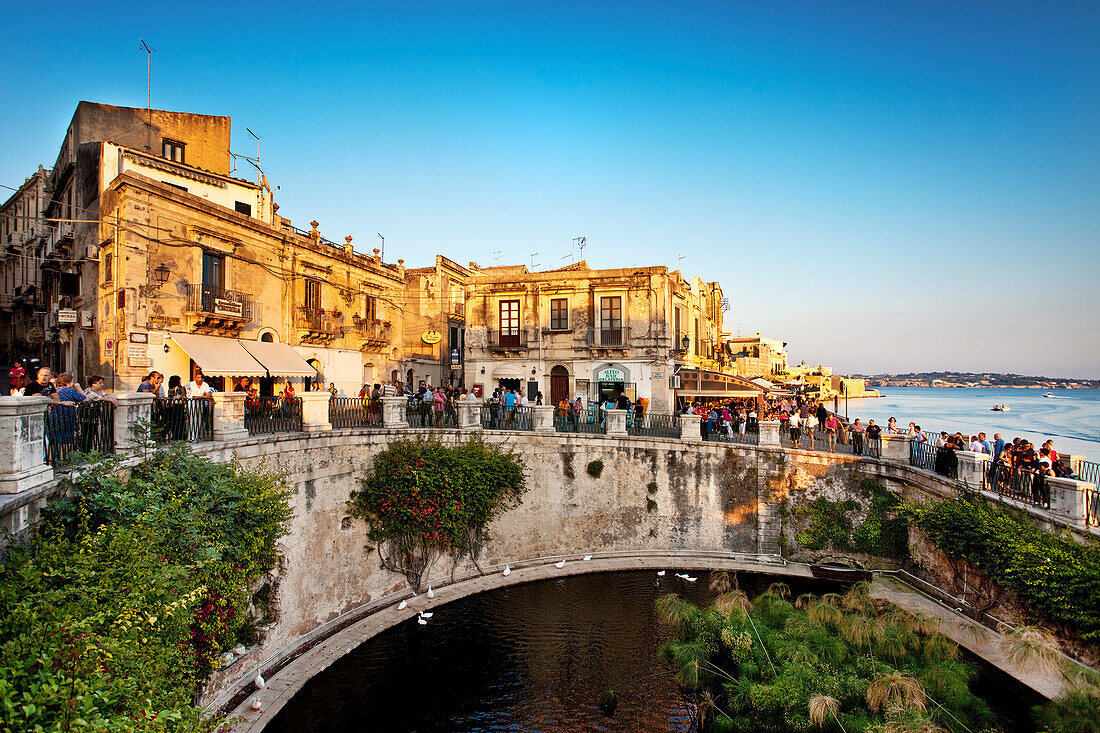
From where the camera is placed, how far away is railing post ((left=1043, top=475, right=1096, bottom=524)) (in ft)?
34.0

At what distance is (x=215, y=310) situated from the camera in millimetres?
16609

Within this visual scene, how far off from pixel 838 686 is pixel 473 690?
7.10 meters

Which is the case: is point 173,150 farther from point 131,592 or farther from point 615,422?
point 131,592

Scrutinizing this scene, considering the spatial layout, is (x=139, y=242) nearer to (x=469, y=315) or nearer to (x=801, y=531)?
(x=469, y=315)

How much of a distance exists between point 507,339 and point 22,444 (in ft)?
59.7

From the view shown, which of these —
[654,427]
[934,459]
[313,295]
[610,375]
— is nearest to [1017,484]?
[934,459]

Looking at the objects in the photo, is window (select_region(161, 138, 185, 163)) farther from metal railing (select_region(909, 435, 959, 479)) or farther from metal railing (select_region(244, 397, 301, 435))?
metal railing (select_region(909, 435, 959, 479))

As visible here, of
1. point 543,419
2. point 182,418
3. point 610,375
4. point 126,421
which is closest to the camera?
point 126,421

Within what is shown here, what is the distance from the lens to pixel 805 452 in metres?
16.9

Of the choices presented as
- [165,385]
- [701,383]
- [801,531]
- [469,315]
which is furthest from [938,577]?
[165,385]

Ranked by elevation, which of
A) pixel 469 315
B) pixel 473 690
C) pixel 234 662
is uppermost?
pixel 469 315

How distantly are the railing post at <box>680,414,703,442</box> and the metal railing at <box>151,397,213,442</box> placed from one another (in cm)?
1329

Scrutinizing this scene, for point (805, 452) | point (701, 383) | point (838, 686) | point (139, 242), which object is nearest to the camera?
point (838, 686)

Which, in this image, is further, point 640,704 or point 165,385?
point 165,385
